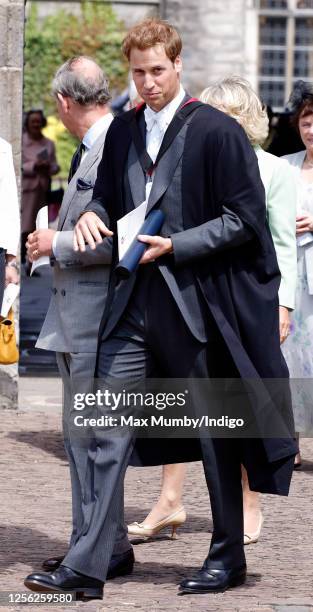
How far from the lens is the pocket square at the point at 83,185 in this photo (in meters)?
5.89

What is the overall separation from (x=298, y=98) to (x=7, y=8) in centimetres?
220

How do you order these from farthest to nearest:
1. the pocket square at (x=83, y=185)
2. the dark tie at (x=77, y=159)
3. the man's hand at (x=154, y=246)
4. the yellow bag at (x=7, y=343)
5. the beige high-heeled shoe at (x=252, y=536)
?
the yellow bag at (x=7, y=343), the beige high-heeled shoe at (x=252, y=536), the dark tie at (x=77, y=159), the pocket square at (x=83, y=185), the man's hand at (x=154, y=246)

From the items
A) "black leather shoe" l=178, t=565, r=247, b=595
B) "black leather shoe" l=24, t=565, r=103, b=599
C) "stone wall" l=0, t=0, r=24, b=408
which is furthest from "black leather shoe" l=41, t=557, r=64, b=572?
"stone wall" l=0, t=0, r=24, b=408

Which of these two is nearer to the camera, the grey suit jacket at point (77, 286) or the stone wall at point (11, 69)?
the grey suit jacket at point (77, 286)

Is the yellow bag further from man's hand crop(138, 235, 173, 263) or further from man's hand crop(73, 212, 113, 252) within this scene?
man's hand crop(138, 235, 173, 263)

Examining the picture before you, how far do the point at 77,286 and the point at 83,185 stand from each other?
38 cm

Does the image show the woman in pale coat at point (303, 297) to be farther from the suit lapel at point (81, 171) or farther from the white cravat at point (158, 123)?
the white cravat at point (158, 123)

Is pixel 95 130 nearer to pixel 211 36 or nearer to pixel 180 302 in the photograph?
pixel 180 302

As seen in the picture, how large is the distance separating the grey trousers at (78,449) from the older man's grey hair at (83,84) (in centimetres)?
94

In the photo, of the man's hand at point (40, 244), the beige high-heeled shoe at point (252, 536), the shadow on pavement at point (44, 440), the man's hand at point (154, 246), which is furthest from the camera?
the shadow on pavement at point (44, 440)

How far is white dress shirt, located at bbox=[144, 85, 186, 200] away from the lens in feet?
17.6

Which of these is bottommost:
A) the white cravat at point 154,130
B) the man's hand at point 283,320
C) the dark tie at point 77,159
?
the man's hand at point 283,320

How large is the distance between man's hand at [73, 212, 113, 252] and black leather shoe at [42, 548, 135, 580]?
3.79ft

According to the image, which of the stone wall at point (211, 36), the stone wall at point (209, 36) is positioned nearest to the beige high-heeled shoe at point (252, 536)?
the stone wall at point (211, 36)
